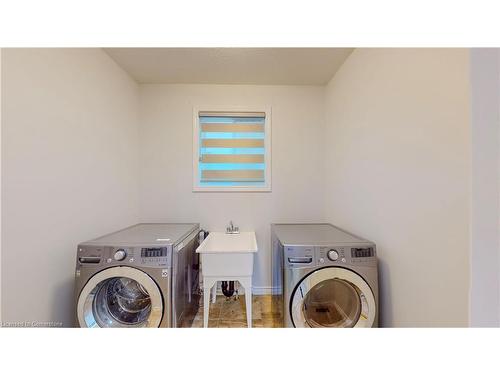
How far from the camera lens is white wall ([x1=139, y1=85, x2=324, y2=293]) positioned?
2588 millimetres

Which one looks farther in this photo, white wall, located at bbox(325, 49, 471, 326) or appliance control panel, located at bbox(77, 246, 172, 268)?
appliance control panel, located at bbox(77, 246, 172, 268)

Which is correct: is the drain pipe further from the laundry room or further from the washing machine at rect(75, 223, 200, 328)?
the washing machine at rect(75, 223, 200, 328)

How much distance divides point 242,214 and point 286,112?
1365mm

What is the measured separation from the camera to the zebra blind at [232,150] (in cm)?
265

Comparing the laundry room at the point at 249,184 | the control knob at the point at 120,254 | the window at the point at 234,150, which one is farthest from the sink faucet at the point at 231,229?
the control knob at the point at 120,254

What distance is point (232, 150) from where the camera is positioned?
8.76 feet

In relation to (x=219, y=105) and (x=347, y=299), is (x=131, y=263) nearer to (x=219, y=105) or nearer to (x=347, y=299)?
(x=347, y=299)

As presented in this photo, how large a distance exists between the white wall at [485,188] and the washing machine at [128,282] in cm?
151

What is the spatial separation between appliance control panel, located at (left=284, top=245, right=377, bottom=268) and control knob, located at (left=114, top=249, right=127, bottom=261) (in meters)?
1.11

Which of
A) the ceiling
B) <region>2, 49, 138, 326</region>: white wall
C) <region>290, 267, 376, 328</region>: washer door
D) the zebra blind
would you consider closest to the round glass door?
<region>290, 267, 376, 328</region>: washer door

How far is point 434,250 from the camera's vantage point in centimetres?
108

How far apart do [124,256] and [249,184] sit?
61.6 inches

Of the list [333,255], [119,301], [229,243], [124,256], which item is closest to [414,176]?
[333,255]
